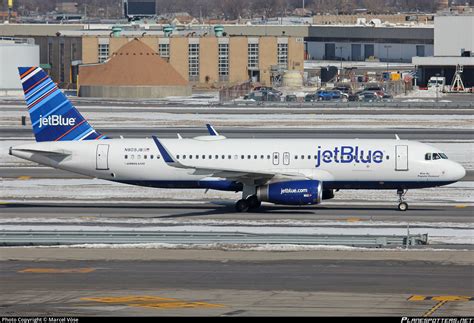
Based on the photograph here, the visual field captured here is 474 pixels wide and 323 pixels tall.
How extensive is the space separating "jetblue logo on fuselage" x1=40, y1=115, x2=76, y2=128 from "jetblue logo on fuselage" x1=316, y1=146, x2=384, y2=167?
1241cm

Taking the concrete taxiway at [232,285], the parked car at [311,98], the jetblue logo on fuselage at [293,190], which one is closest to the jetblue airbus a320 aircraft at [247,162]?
the jetblue logo on fuselage at [293,190]

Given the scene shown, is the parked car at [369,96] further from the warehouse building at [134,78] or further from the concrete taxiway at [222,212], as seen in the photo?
the concrete taxiway at [222,212]

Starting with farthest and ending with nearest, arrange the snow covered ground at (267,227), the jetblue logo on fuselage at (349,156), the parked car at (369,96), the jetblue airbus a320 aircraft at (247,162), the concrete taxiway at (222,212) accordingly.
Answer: the parked car at (369,96) → the jetblue logo on fuselage at (349,156) → the jetblue airbus a320 aircraft at (247,162) → the concrete taxiway at (222,212) → the snow covered ground at (267,227)

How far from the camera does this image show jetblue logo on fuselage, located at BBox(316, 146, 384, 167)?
52562 mm

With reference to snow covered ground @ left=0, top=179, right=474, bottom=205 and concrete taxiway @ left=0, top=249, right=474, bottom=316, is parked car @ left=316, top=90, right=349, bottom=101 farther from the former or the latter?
concrete taxiway @ left=0, top=249, right=474, bottom=316

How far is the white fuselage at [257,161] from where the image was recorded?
172ft

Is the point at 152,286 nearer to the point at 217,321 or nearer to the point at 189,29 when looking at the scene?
the point at 217,321

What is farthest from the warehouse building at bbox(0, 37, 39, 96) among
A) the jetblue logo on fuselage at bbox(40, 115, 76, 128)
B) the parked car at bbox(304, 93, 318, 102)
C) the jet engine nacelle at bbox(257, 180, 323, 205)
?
the jet engine nacelle at bbox(257, 180, 323, 205)

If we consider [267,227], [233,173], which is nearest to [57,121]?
[233,173]

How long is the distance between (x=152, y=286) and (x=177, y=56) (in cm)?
12402

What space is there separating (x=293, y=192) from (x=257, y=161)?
3236mm

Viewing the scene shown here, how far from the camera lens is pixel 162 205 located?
55.1 meters

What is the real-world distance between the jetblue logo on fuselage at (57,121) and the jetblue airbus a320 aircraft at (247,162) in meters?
0.05

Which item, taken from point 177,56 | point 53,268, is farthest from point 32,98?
point 177,56
